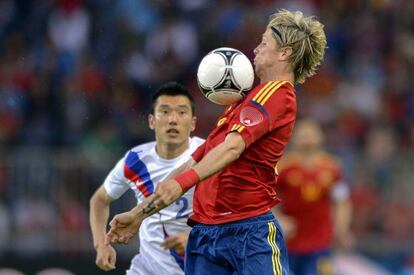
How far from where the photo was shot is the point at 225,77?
259 inches

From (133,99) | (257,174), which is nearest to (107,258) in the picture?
(257,174)

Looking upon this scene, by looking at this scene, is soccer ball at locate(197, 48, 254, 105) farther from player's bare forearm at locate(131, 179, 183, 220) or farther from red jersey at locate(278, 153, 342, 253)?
red jersey at locate(278, 153, 342, 253)

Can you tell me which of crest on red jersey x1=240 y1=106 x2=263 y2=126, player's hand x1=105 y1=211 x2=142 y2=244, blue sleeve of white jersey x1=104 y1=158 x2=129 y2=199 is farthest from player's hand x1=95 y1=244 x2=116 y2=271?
crest on red jersey x1=240 y1=106 x2=263 y2=126

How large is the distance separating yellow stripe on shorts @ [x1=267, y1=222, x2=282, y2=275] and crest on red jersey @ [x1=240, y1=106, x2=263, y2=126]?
2.32 feet

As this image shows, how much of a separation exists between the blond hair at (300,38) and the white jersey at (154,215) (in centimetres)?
150

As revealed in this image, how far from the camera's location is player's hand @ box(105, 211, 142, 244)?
5832mm

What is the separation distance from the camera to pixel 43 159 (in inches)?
528

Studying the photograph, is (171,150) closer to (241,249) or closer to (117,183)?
(117,183)

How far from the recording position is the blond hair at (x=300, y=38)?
6.38m

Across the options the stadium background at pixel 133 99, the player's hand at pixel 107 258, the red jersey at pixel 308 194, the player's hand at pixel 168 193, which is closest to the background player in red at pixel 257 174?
the player's hand at pixel 168 193

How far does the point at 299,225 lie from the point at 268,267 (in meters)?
5.74

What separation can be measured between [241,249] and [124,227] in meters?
0.78

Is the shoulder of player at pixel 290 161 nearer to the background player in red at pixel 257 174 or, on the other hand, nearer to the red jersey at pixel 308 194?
the red jersey at pixel 308 194

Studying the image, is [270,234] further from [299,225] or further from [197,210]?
[299,225]
